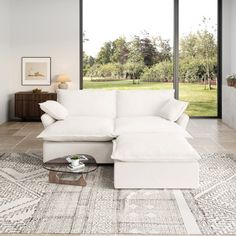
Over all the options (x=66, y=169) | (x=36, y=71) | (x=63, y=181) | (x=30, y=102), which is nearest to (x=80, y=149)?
(x=63, y=181)

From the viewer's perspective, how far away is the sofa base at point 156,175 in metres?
4.03

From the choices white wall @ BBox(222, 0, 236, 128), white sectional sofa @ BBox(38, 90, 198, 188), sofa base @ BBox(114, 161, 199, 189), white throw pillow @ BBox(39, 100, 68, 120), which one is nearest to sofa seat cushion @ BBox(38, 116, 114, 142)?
white sectional sofa @ BBox(38, 90, 198, 188)

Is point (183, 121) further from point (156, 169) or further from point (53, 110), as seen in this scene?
point (53, 110)

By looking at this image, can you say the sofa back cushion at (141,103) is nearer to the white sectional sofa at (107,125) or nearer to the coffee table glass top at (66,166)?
the white sectional sofa at (107,125)

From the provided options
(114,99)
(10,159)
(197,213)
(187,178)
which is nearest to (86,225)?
(197,213)

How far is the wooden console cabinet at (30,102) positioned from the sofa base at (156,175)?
5.50 meters

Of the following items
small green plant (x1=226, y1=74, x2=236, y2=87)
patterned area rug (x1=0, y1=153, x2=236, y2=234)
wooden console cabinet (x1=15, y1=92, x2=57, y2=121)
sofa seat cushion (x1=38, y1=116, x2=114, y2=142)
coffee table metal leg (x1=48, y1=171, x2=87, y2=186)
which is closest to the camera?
patterned area rug (x1=0, y1=153, x2=236, y2=234)

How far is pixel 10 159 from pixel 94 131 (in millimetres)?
1192

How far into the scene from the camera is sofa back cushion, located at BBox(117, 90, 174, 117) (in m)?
5.93

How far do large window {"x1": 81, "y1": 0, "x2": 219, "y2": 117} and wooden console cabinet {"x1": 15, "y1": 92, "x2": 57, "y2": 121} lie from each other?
1.09m

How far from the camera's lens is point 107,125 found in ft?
16.9

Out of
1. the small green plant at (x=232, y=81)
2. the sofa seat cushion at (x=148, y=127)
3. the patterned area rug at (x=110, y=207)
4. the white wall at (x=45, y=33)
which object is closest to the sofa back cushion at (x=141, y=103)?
the sofa seat cushion at (x=148, y=127)

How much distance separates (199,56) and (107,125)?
5.26 m

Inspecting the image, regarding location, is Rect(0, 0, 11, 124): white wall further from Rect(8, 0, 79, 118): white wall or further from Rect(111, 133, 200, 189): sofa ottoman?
Rect(111, 133, 200, 189): sofa ottoman
